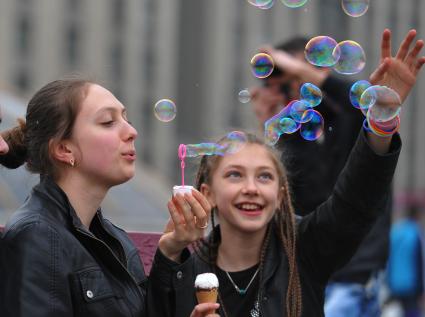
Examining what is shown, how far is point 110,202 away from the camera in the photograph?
9.07 m

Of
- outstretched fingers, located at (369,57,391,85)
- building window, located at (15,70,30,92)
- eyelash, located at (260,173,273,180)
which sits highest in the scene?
outstretched fingers, located at (369,57,391,85)

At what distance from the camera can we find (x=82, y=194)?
10.00 feet

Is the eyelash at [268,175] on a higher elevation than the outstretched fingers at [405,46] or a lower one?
lower

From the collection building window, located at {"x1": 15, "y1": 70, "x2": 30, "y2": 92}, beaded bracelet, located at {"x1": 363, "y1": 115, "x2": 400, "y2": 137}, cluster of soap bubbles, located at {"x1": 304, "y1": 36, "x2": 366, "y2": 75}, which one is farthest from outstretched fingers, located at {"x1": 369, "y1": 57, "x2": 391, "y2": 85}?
building window, located at {"x1": 15, "y1": 70, "x2": 30, "y2": 92}

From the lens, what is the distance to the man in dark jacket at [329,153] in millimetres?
4316

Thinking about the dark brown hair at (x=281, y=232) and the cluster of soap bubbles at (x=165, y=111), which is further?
the cluster of soap bubbles at (x=165, y=111)

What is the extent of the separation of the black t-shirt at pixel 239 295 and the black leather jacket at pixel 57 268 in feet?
1.19

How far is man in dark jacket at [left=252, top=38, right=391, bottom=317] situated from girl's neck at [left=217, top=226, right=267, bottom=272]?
830 mm

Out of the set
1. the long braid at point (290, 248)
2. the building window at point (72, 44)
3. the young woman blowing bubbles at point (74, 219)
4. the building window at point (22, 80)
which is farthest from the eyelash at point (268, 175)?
the building window at point (72, 44)

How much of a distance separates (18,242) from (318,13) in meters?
54.7

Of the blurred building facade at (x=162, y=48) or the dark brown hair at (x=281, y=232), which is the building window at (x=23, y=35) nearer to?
the blurred building facade at (x=162, y=48)

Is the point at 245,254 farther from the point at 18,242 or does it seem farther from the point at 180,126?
the point at 180,126

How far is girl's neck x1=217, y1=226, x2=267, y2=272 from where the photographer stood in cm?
342

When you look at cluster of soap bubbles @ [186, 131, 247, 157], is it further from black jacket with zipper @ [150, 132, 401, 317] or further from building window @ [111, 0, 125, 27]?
building window @ [111, 0, 125, 27]
